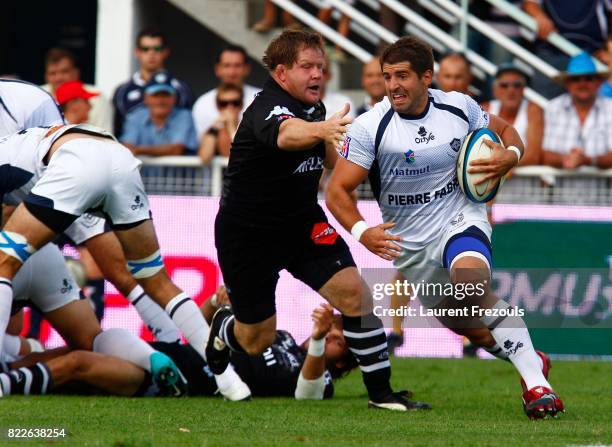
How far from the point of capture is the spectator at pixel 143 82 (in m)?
14.5

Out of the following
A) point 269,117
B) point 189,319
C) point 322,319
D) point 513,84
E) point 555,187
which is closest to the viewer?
point 269,117

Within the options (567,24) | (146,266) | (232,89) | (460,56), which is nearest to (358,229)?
(146,266)

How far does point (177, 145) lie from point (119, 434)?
7.68 metres

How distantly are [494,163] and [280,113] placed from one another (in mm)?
1469

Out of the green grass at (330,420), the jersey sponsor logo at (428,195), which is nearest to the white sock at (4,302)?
the green grass at (330,420)

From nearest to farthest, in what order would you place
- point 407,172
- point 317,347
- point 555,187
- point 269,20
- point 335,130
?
point 335,130
point 407,172
point 317,347
point 555,187
point 269,20

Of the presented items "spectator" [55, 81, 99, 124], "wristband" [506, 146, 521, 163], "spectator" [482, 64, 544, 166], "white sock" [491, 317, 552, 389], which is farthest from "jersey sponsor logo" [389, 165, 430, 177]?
"spectator" [55, 81, 99, 124]

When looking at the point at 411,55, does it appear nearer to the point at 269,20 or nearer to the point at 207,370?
the point at 207,370

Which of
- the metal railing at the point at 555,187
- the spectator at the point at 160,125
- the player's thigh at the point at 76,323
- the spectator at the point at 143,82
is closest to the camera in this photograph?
the player's thigh at the point at 76,323

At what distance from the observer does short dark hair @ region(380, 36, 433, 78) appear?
27.3ft

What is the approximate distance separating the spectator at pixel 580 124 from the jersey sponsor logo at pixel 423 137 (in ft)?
17.3

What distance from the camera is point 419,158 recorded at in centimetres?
845

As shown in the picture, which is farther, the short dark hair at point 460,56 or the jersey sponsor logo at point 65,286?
the short dark hair at point 460,56

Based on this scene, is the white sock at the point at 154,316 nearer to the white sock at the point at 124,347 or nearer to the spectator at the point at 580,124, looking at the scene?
the white sock at the point at 124,347
